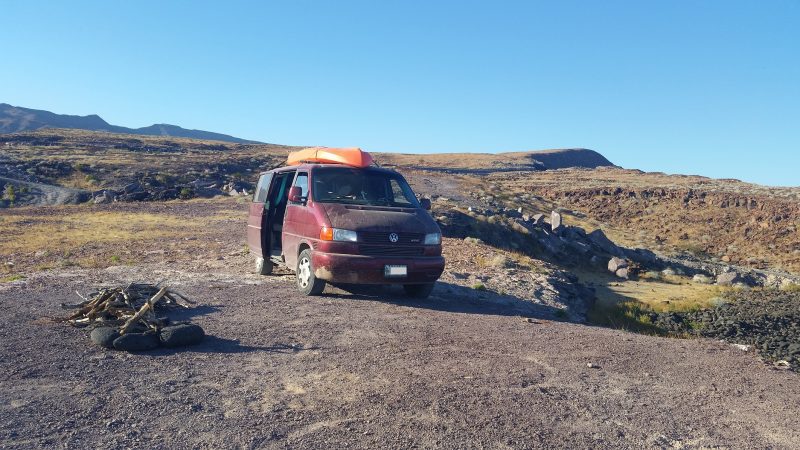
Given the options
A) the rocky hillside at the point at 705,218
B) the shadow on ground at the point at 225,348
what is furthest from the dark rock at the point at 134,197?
the shadow on ground at the point at 225,348

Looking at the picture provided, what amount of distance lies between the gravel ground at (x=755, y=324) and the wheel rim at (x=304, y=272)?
5.98 meters

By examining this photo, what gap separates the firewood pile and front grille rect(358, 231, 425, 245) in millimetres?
2528

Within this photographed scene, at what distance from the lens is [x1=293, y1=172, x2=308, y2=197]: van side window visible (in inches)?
387

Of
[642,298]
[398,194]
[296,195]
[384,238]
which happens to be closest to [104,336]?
[384,238]

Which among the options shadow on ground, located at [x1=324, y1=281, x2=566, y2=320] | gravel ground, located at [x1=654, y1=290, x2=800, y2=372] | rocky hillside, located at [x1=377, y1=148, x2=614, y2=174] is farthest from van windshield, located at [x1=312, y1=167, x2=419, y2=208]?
rocky hillside, located at [x1=377, y1=148, x2=614, y2=174]

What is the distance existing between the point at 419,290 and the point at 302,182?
2575 mm

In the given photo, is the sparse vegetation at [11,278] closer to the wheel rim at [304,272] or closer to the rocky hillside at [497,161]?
the wheel rim at [304,272]

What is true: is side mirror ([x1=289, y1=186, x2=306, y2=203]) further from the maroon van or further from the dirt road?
the dirt road

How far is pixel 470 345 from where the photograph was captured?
6.75 meters

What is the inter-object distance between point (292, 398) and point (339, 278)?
3.93 meters

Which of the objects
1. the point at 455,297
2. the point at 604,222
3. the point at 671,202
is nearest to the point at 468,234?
the point at 455,297

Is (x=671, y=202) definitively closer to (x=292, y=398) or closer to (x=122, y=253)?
(x=122, y=253)

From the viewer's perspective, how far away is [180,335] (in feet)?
20.2

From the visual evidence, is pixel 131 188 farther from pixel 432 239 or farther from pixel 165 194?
pixel 432 239
